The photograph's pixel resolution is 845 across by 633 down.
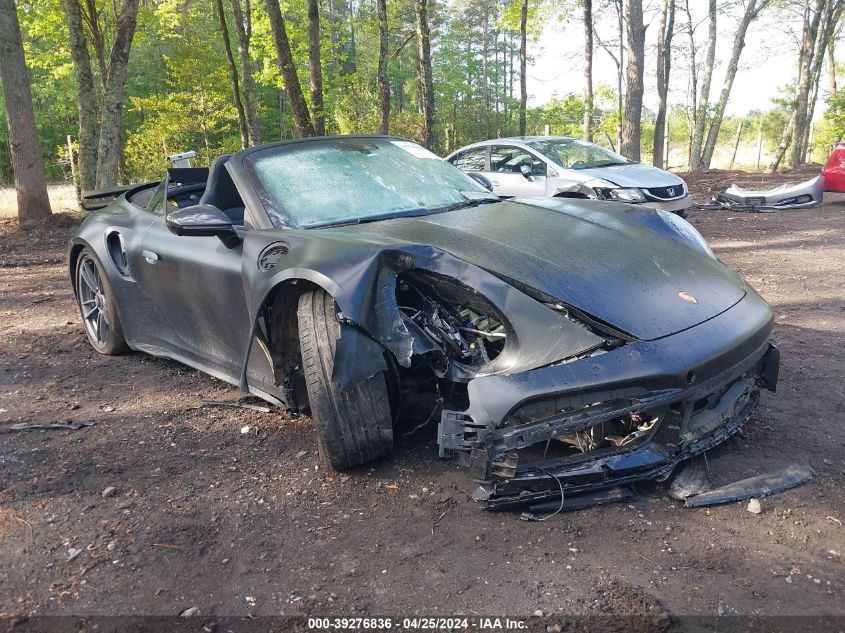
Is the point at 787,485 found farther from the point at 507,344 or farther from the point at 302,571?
the point at 302,571

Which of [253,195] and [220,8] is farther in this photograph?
[220,8]

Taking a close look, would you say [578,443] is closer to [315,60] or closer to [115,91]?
[115,91]

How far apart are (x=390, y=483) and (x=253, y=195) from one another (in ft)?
5.38

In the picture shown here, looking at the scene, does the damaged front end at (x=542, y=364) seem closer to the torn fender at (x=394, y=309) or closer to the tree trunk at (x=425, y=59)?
the torn fender at (x=394, y=309)

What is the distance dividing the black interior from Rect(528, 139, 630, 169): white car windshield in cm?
709

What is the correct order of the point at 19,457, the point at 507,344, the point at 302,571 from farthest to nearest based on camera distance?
the point at 19,457, the point at 507,344, the point at 302,571

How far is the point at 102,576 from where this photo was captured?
7.57ft

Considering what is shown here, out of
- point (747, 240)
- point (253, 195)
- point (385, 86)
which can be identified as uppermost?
point (385, 86)

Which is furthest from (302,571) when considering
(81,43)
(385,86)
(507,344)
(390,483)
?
(81,43)

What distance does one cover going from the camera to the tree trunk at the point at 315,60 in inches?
476

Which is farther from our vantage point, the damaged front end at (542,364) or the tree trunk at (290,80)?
the tree trunk at (290,80)

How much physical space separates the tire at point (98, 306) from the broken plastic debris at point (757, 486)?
3.86m

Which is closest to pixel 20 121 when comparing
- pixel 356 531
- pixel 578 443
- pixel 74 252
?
pixel 74 252

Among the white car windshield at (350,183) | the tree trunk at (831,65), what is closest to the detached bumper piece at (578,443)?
the white car windshield at (350,183)
